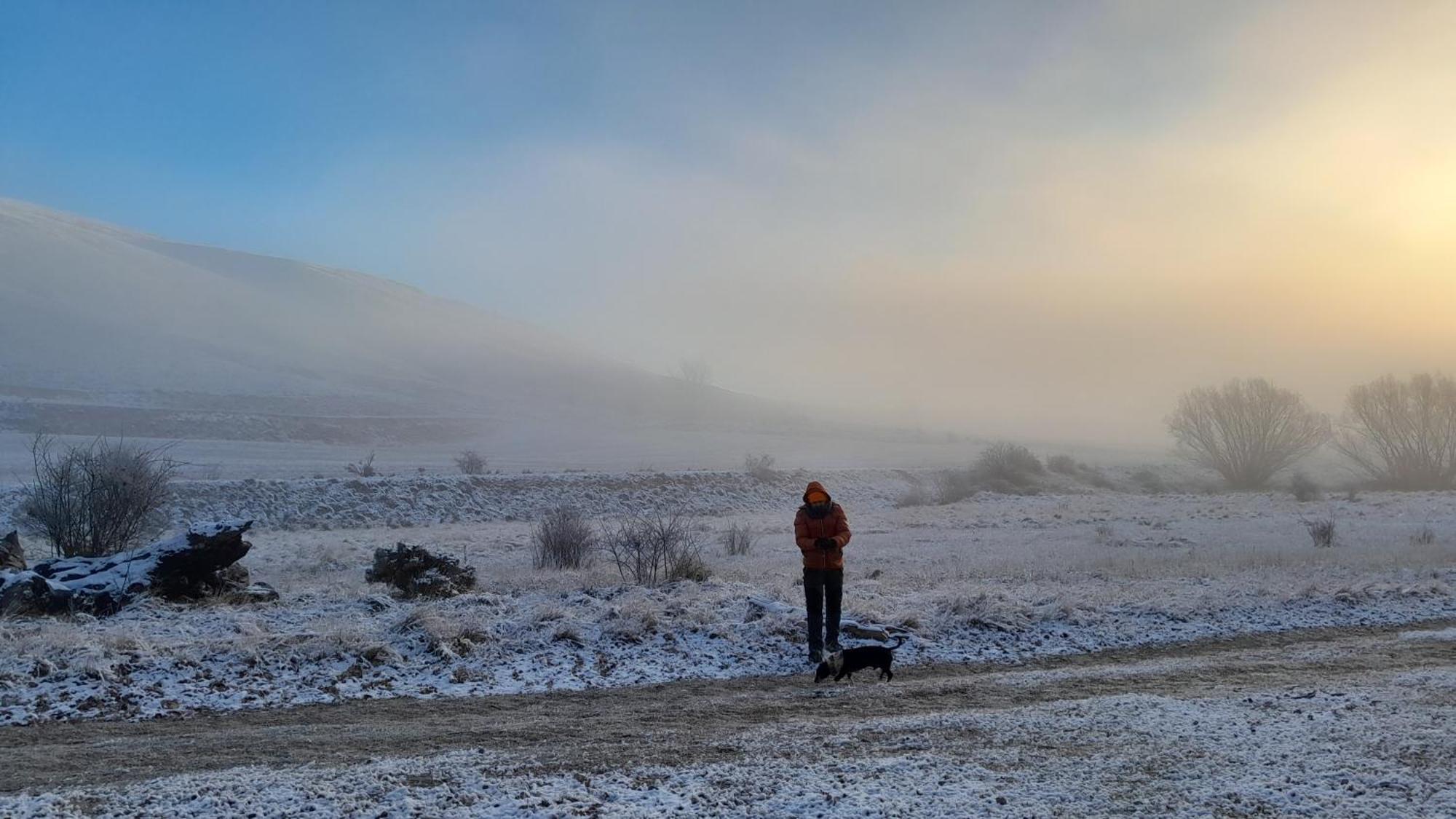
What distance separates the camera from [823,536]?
10859 millimetres

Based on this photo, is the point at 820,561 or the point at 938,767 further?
the point at 820,561

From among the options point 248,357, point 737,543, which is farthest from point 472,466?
point 248,357

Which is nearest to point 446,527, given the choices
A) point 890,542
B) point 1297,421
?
point 890,542

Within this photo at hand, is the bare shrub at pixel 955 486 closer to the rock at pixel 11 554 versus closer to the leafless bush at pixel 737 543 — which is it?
the leafless bush at pixel 737 543

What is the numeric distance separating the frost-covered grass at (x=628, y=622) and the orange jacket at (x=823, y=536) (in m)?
1.37

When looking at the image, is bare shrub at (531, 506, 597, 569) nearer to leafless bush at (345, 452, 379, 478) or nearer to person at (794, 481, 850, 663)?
person at (794, 481, 850, 663)

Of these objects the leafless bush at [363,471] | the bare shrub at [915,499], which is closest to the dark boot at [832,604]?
the leafless bush at [363,471]

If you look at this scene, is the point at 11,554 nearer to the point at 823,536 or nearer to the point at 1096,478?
the point at 823,536

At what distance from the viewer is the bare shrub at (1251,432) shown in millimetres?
57094

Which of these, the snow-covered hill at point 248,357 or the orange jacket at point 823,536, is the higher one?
the snow-covered hill at point 248,357

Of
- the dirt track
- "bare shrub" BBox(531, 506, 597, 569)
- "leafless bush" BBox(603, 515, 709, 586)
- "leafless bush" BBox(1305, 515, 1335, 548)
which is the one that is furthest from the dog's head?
"leafless bush" BBox(1305, 515, 1335, 548)

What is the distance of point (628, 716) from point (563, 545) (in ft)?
43.1

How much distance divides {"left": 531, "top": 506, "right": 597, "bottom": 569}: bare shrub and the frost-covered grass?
685mm

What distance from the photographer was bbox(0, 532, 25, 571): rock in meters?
14.6
